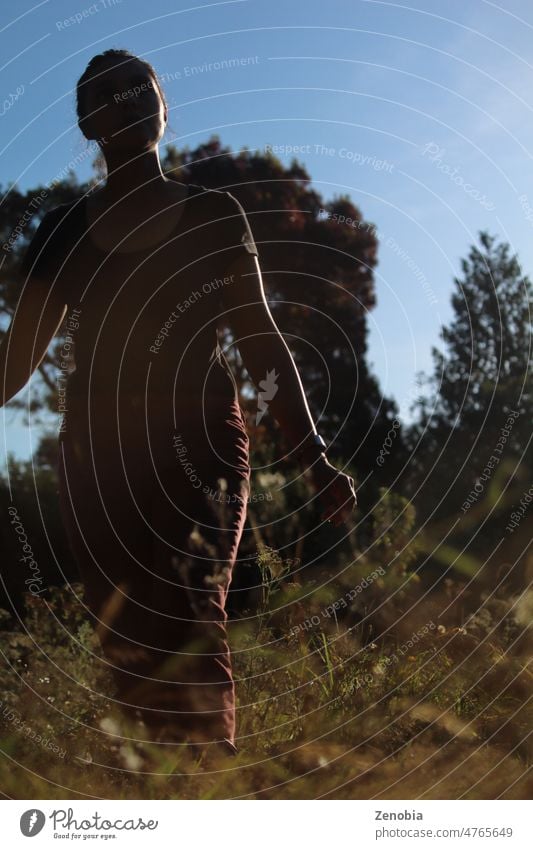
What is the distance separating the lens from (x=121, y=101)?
3.89 metres

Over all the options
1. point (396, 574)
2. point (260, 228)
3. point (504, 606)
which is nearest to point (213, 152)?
point (260, 228)

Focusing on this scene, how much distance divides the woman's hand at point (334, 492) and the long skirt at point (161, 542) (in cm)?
37

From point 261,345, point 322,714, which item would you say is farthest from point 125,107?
point 322,714

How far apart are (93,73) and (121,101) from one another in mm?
259

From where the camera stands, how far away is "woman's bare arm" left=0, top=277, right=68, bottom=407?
390 centimetres

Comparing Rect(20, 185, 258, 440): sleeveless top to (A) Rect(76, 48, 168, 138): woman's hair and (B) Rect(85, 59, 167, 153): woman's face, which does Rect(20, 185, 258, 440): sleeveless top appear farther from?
(A) Rect(76, 48, 168, 138): woman's hair

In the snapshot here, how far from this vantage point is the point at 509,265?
31.6ft

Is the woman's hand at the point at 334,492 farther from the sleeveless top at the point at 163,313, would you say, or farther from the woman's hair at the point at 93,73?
the woman's hair at the point at 93,73

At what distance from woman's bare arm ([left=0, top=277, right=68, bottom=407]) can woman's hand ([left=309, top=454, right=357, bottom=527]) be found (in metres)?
1.29

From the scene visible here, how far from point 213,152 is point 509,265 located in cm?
394

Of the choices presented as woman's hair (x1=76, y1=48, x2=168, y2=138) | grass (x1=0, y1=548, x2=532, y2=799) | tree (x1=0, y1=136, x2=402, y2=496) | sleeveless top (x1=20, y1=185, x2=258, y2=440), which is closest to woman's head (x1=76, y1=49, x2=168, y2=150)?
woman's hair (x1=76, y1=48, x2=168, y2=138)

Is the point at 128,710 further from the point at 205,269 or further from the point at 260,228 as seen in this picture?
the point at 260,228

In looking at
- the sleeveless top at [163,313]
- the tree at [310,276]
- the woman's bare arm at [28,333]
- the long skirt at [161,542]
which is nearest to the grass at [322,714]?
the long skirt at [161,542]

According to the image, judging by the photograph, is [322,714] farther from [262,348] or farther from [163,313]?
[163,313]
